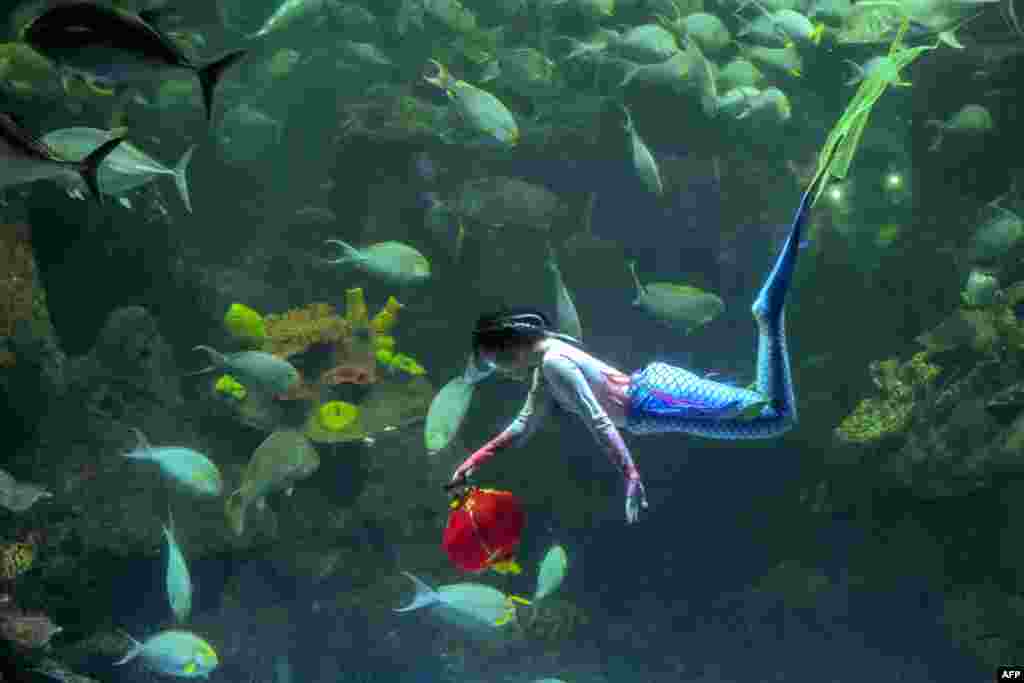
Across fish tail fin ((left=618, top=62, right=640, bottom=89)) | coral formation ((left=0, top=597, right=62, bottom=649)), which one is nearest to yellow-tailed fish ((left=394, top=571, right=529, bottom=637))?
coral formation ((left=0, top=597, right=62, bottom=649))

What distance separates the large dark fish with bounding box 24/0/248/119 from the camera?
9.62 feet

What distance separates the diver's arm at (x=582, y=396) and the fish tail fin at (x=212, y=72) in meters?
1.78

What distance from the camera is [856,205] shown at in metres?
7.77

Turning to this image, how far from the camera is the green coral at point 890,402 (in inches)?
267

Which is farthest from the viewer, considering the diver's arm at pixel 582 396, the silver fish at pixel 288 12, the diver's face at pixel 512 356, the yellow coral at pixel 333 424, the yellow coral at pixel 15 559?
the silver fish at pixel 288 12

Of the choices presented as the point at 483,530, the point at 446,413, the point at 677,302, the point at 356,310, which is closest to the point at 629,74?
the point at 677,302

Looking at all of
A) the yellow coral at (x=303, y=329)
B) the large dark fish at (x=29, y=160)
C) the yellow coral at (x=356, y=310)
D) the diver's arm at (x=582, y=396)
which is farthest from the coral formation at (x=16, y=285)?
the diver's arm at (x=582, y=396)

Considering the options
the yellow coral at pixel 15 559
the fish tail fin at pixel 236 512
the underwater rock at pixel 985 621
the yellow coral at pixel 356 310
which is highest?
the yellow coral at pixel 356 310

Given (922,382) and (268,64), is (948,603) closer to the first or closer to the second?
(922,382)

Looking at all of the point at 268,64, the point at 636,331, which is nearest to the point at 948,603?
the point at 636,331

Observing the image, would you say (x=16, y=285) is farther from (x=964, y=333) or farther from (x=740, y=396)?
(x=964, y=333)

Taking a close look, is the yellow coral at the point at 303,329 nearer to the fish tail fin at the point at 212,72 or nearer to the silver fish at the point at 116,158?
the silver fish at the point at 116,158

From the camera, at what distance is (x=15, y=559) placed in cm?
499

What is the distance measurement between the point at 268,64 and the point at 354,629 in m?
9.03
